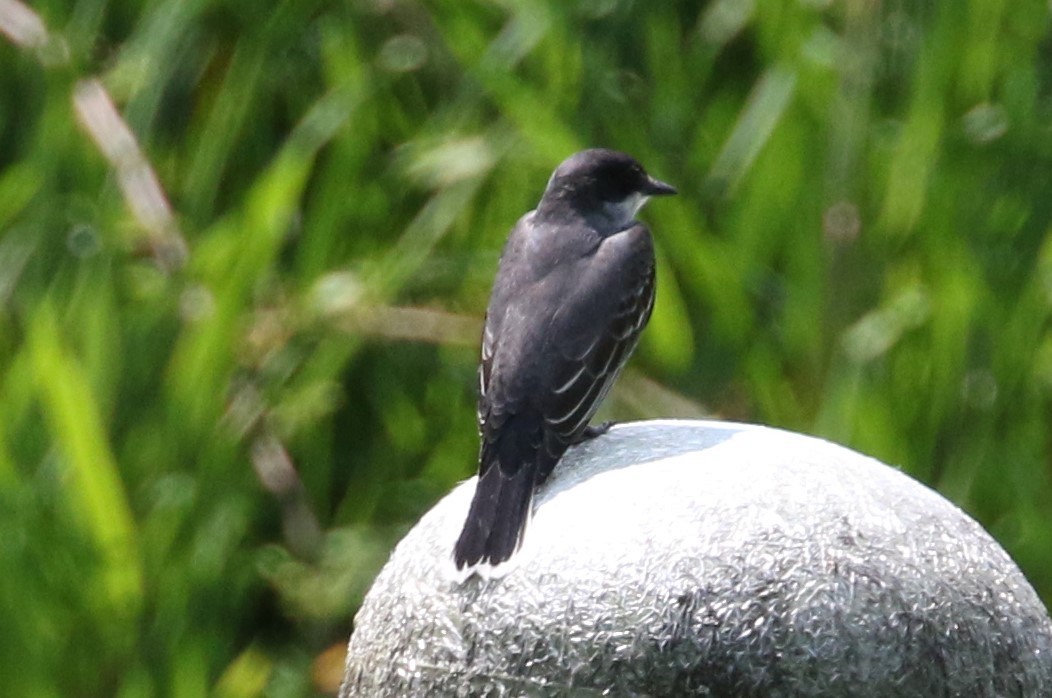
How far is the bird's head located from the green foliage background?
288mm

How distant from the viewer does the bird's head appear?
3.95m

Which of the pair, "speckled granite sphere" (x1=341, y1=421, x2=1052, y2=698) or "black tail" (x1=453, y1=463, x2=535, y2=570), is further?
"black tail" (x1=453, y1=463, x2=535, y2=570)

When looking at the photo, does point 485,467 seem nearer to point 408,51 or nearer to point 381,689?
point 381,689

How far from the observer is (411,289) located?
4.48 m

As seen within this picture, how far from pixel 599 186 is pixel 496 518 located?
4.28 feet

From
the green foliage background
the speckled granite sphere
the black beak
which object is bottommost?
the green foliage background

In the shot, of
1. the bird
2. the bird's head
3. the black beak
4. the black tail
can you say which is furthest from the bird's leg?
the black beak

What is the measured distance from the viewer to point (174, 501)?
409cm

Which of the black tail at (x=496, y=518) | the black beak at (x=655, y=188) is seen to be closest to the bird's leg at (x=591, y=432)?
the black tail at (x=496, y=518)

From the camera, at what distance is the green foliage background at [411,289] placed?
409 centimetres

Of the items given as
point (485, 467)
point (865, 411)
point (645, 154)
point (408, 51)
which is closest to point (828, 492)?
point (485, 467)

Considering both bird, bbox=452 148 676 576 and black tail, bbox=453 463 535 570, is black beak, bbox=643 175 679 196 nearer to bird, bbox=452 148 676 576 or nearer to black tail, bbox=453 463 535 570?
bird, bbox=452 148 676 576

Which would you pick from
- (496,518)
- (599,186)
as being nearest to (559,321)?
(599,186)

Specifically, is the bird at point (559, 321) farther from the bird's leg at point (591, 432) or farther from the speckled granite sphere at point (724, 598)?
the speckled granite sphere at point (724, 598)
